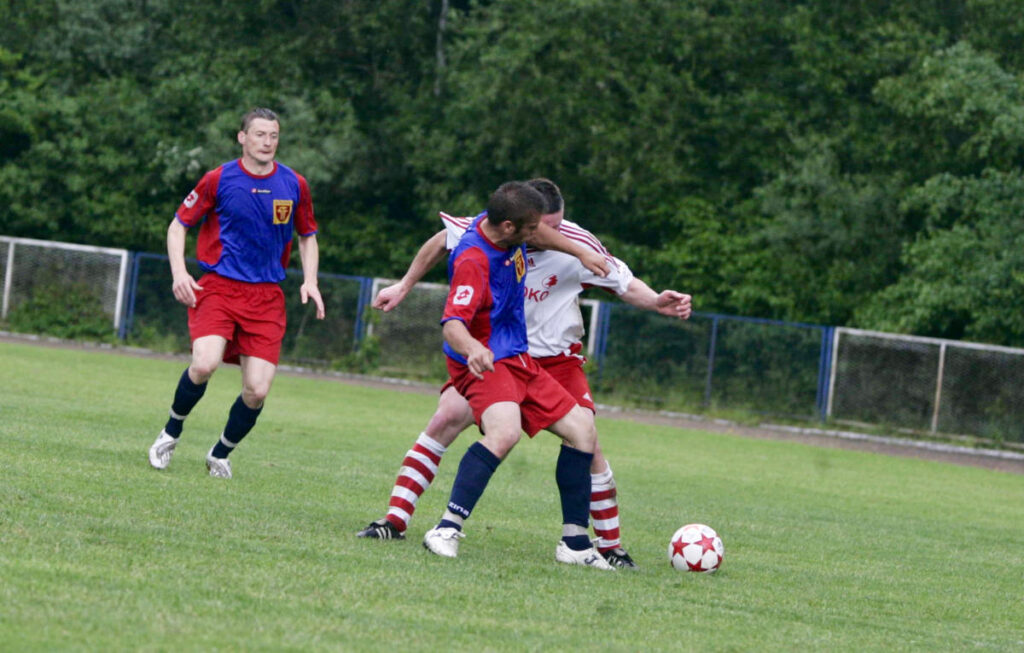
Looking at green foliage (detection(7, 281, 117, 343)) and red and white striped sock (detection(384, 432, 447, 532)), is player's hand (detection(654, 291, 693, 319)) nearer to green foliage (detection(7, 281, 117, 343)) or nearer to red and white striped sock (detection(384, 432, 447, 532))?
red and white striped sock (detection(384, 432, 447, 532))

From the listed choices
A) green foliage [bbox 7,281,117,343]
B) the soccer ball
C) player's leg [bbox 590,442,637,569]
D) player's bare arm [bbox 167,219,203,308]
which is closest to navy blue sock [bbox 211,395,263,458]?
player's bare arm [bbox 167,219,203,308]

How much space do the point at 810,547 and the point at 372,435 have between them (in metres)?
6.64

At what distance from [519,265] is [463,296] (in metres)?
0.42

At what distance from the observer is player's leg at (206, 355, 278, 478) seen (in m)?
8.09

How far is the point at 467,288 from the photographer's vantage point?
6.19 m

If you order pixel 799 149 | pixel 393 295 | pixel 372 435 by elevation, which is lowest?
pixel 372 435

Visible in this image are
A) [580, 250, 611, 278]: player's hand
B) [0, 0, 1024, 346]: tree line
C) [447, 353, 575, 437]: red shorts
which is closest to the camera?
[447, 353, 575, 437]: red shorts

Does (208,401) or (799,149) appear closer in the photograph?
(208,401)

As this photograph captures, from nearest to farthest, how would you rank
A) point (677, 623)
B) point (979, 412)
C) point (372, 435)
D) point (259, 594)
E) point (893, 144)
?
point (259, 594)
point (677, 623)
point (372, 435)
point (979, 412)
point (893, 144)

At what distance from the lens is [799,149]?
96.1 feet

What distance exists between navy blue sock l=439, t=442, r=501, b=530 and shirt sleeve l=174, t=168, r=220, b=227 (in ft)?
8.39

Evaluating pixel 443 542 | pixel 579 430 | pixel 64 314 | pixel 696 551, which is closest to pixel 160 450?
pixel 443 542

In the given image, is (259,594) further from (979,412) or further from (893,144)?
(893,144)

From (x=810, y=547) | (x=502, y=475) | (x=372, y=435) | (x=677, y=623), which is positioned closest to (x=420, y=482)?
(x=677, y=623)
